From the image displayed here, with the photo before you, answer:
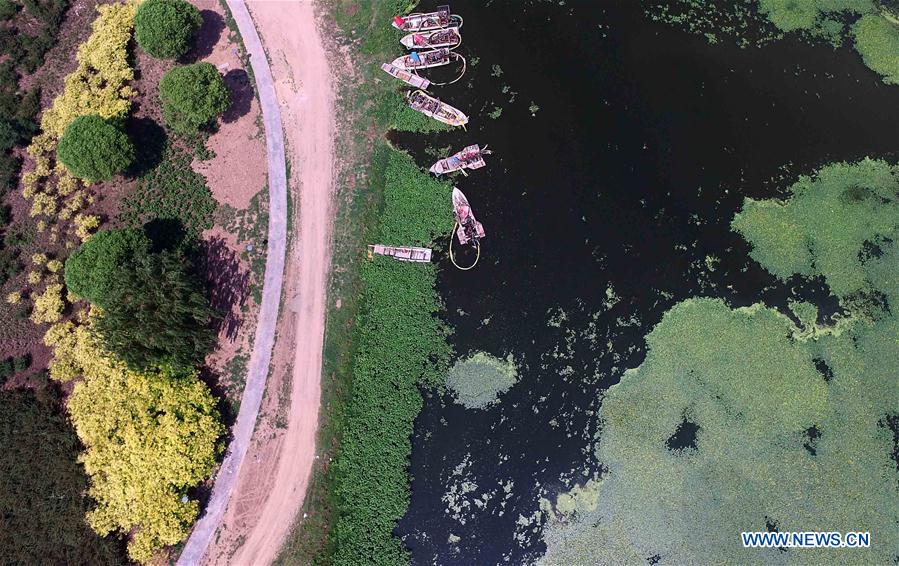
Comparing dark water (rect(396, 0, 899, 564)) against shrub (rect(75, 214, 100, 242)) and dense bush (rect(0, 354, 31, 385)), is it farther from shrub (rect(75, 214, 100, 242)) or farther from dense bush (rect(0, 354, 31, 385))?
dense bush (rect(0, 354, 31, 385))

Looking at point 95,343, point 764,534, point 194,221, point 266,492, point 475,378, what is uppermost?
point 194,221

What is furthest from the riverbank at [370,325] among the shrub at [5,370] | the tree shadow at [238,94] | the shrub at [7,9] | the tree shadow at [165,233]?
the shrub at [7,9]

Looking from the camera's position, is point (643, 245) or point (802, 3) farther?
point (802, 3)

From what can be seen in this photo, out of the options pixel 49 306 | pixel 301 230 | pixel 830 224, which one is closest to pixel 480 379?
pixel 301 230

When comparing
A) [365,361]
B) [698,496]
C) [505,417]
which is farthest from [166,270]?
[698,496]

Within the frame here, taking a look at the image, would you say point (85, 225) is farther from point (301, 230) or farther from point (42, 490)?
point (42, 490)

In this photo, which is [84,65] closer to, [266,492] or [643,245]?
[266,492]

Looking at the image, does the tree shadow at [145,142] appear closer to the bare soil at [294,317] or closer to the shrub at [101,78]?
the shrub at [101,78]
